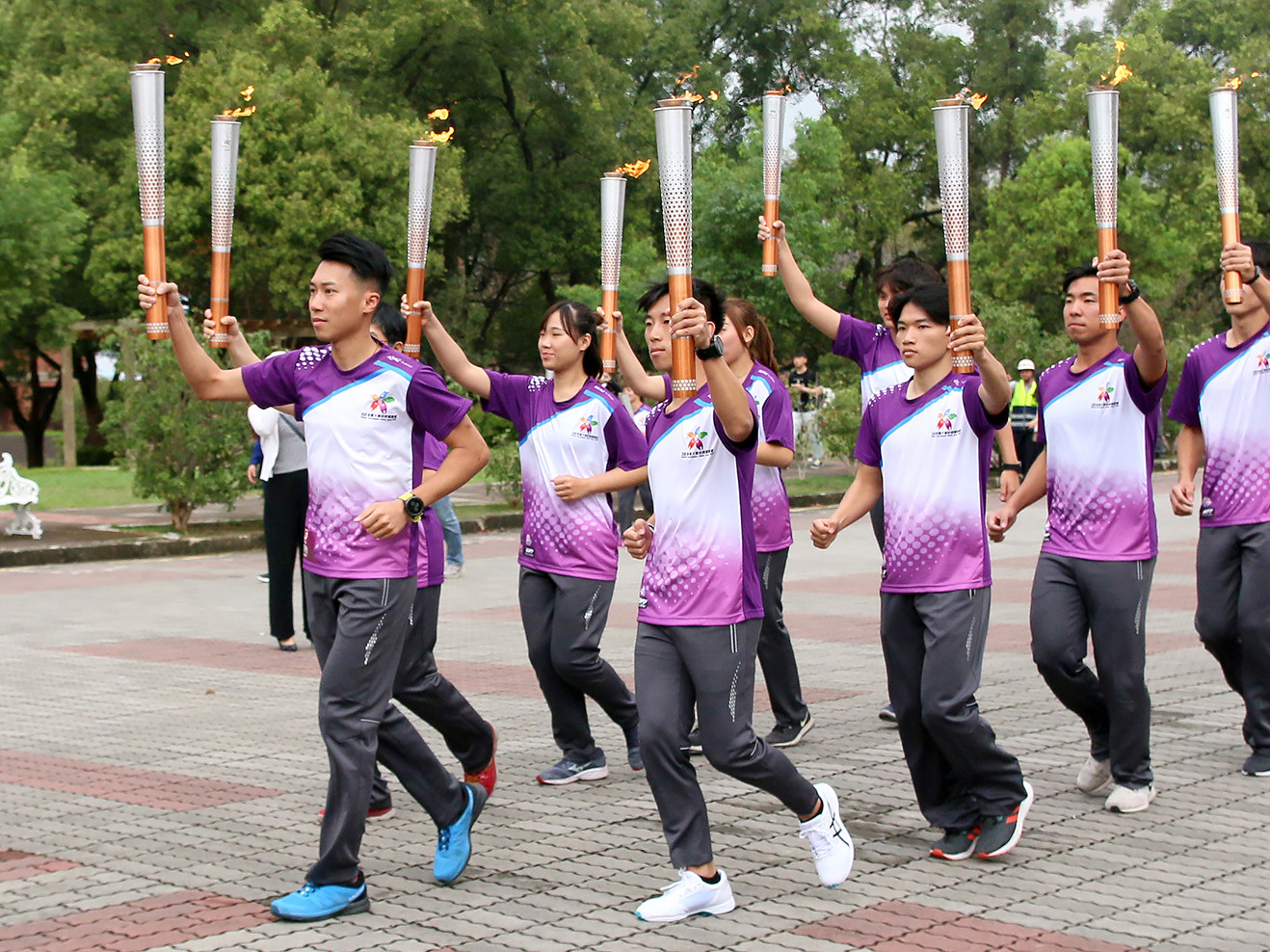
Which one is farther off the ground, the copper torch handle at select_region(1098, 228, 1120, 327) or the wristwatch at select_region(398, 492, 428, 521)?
the copper torch handle at select_region(1098, 228, 1120, 327)

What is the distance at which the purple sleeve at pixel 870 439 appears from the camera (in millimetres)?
5438

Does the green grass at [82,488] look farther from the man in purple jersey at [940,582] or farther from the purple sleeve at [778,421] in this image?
the man in purple jersey at [940,582]

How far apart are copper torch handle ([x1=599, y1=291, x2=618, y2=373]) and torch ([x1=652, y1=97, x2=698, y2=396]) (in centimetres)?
183

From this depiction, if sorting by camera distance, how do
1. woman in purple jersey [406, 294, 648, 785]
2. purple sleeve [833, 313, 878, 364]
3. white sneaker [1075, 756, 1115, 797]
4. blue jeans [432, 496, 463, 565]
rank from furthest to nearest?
blue jeans [432, 496, 463, 565] < purple sleeve [833, 313, 878, 364] < woman in purple jersey [406, 294, 648, 785] < white sneaker [1075, 756, 1115, 797]

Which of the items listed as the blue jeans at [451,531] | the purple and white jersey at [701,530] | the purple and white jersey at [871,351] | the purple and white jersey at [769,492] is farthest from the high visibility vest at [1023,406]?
the purple and white jersey at [701,530]

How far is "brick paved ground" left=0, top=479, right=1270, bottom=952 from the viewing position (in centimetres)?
450

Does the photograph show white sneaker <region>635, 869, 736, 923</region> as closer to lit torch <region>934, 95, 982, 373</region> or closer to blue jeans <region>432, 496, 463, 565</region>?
lit torch <region>934, 95, 982, 373</region>

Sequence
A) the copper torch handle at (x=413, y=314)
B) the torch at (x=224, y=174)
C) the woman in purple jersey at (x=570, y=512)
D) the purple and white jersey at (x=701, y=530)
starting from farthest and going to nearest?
the woman in purple jersey at (x=570, y=512) → the copper torch handle at (x=413, y=314) → the torch at (x=224, y=174) → the purple and white jersey at (x=701, y=530)

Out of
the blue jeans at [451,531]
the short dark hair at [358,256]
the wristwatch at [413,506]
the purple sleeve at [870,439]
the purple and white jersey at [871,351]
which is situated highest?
the short dark hair at [358,256]

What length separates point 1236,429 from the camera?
651 cm

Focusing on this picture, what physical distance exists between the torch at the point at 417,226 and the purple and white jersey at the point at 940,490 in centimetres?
177

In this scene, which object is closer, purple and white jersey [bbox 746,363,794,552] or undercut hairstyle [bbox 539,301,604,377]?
undercut hairstyle [bbox 539,301,604,377]

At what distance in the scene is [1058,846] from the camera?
17.6 feet

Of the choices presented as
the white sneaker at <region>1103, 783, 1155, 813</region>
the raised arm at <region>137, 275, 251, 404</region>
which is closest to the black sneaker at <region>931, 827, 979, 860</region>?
the white sneaker at <region>1103, 783, 1155, 813</region>
